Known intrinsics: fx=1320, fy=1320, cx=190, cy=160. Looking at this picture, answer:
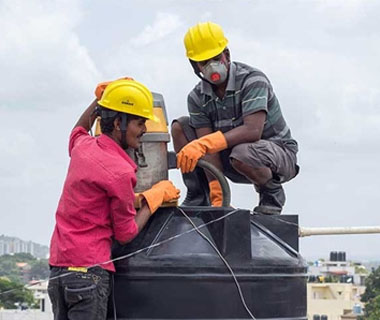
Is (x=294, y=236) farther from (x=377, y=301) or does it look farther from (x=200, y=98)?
(x=377, y=301)

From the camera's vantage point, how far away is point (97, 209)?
749 centimetres

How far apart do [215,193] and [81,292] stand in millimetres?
1642

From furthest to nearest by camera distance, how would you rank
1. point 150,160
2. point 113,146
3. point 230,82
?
point 230,82, point 150,160, point 113,146

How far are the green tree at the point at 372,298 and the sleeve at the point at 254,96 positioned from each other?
216 feet

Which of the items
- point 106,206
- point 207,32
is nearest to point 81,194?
point 106,206

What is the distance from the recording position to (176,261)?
7.75m

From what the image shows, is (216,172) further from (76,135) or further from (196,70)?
(76,135)

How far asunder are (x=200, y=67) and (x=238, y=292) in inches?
62.2

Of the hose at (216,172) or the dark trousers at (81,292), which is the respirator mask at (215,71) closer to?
the hose at (216,172)

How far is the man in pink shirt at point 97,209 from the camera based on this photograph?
294 inches

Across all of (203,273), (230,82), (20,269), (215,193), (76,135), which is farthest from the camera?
(20,269)

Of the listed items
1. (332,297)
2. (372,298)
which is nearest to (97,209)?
(372,298)

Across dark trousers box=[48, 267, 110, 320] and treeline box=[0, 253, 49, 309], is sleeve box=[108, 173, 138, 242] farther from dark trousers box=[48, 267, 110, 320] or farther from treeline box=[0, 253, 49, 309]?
treeline box=[0, 253, 49, 309]

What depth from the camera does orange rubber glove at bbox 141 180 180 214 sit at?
307 inches
